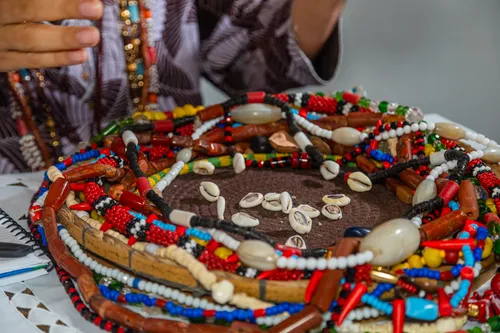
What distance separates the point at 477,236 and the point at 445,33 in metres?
1.83

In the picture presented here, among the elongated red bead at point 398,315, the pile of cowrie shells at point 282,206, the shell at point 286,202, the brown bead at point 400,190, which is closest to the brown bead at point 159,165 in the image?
the pile of cowrie shells at point 282,206

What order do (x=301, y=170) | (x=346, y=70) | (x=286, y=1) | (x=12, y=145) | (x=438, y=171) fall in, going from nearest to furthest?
(x=438, y=171) → (x=301, y=170) → (x=12, y=145) → (x=286, y=1) → (x=346, y=70)

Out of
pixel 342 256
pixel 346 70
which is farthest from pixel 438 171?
pixel 346 70

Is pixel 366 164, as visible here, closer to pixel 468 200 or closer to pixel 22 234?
pixel 468 200

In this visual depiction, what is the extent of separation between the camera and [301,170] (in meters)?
0.94

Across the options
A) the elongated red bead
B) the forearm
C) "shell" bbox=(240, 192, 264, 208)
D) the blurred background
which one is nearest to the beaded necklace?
the elongated red bead

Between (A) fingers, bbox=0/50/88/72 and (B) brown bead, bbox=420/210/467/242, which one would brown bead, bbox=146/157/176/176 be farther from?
(B) brown bead, bbox=420/210/467/242

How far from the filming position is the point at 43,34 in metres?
0.85

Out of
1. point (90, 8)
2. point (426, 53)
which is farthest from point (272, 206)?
point (426, 53)

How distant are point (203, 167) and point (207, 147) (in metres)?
0.04

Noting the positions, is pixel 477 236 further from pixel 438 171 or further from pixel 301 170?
pixel 301 170

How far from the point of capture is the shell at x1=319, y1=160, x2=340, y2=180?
881mm

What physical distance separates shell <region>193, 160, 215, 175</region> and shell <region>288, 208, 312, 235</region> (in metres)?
0.19

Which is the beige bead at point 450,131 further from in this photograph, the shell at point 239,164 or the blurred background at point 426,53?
the blurred background at point 426,53
